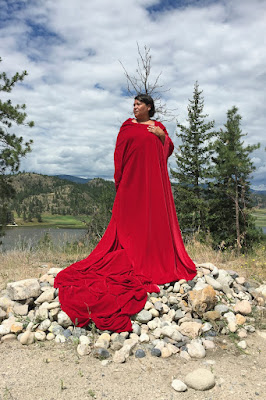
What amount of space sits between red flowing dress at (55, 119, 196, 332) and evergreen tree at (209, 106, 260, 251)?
1220cm

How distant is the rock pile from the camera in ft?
11.3

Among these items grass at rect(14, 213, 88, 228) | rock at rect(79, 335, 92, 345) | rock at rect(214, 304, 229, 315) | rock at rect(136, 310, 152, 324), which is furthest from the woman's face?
grass at rect(14, 213, 88, 228)

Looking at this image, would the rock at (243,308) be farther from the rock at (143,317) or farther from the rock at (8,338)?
the rock at (8,338)

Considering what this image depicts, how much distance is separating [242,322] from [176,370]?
4.59 feet

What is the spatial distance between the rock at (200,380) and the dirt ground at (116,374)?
2.0 inches

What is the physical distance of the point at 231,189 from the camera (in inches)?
695

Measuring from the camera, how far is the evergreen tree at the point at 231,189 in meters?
17.2

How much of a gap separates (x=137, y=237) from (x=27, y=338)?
1.99 m

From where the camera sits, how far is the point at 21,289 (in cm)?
434

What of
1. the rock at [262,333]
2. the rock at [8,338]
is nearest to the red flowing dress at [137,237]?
the rock at [8,338]

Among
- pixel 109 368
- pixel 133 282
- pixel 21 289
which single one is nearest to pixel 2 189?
pixel 21 289

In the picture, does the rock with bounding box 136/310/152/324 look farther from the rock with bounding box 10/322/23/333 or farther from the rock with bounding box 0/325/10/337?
the rock with bounding box 0/325/10/337

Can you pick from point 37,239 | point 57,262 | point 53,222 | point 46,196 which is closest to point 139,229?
point 57,262

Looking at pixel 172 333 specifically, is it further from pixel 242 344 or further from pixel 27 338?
pixel 27 338
